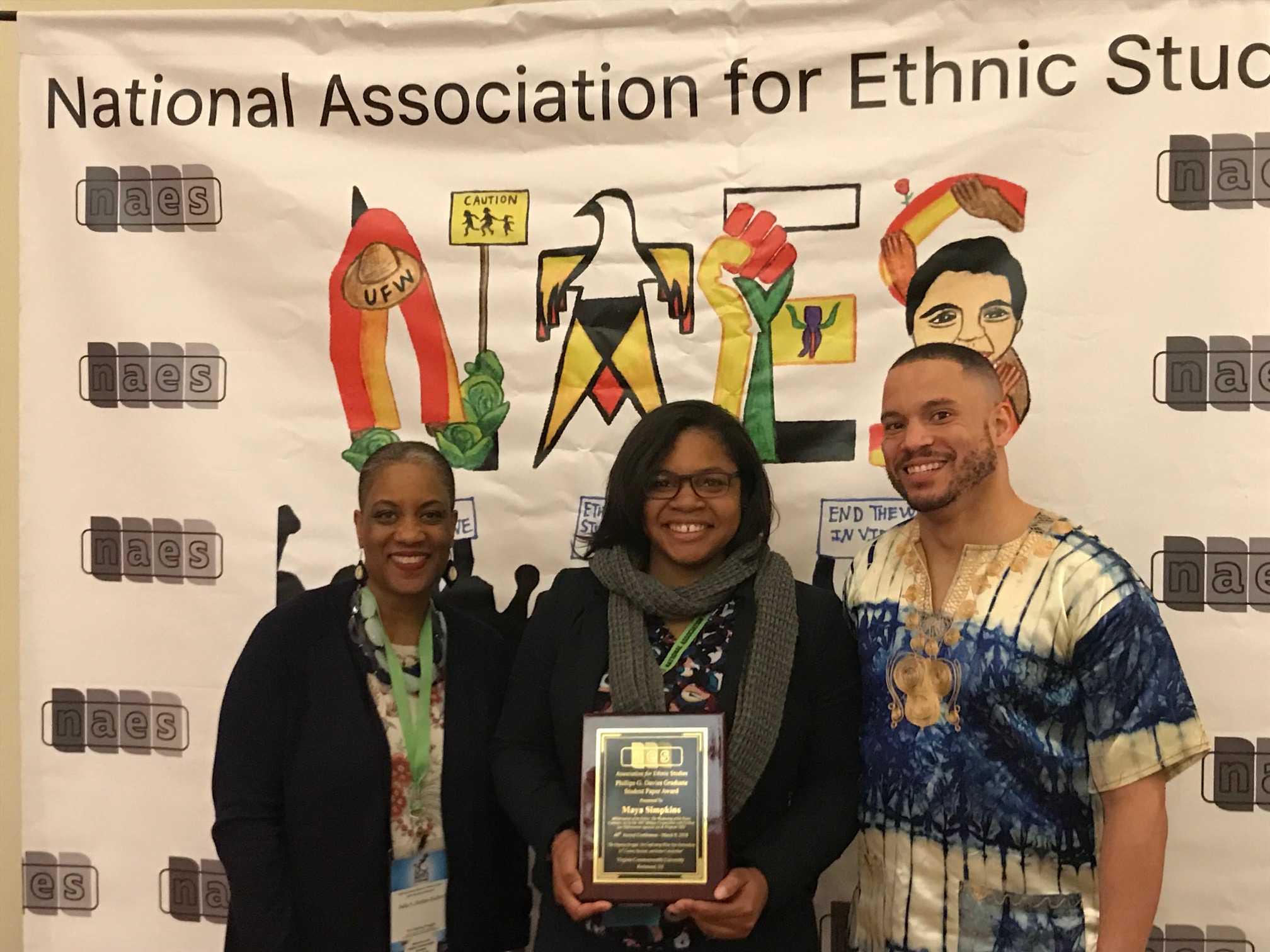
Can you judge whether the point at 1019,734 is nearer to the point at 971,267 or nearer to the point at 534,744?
the point at 534,744

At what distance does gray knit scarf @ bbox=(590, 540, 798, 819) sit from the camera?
1523 mm

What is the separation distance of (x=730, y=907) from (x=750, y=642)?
15.7 inches

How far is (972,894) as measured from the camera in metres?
1.51

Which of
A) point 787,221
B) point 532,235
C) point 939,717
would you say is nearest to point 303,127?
point 532,235

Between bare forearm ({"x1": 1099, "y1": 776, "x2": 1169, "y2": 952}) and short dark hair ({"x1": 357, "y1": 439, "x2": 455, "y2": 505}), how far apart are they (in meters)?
1.22

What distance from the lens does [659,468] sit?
166cm

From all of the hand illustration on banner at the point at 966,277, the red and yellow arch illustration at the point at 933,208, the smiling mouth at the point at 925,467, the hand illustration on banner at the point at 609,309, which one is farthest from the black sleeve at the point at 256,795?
the red and yellow arch illustration at the point at 933,208

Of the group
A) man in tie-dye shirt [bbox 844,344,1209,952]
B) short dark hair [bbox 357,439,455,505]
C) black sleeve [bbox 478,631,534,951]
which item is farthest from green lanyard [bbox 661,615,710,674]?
short dark hair [bbox 357,439,455,505]

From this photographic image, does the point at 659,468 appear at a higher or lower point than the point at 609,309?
lower

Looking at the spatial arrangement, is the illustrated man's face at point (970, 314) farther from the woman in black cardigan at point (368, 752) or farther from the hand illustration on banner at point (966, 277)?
the woman in black cardigan at point (368, 752)

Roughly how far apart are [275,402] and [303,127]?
24.9 inches

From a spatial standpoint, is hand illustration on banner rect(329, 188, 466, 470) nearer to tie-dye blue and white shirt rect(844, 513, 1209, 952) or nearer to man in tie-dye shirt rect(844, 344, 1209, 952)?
man in tie-dye shirt rect(844, 344, 1209, 952)

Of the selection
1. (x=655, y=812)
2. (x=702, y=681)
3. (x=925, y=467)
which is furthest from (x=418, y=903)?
(x=925, y=467)

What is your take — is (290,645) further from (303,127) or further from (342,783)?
(303,127)
